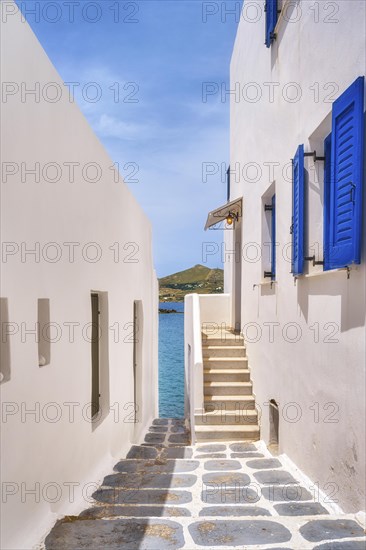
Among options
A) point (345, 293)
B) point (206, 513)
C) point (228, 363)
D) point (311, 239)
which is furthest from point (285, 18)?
point (228, 363)

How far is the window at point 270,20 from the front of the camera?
6.55 meters

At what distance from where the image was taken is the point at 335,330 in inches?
160

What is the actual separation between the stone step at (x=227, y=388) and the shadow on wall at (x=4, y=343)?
6214mm

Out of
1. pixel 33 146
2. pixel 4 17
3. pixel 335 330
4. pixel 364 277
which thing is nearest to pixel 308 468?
pixel 335 330

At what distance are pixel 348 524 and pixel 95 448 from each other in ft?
9.23

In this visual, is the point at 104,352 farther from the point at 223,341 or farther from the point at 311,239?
the point at 223,341

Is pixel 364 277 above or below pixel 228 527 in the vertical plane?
above

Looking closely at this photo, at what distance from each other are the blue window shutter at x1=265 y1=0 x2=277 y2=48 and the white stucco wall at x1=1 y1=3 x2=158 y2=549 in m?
3.00

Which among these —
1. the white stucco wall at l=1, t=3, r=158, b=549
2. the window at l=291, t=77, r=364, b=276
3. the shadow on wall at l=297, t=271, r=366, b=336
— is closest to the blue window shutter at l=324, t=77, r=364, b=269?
the window at l=291, t=77, r=364, b=276

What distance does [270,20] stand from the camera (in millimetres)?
6730

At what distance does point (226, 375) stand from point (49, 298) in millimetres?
6051

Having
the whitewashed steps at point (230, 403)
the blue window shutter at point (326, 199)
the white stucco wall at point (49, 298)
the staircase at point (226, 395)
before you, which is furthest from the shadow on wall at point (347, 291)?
the whitewashed steps at point (230, 403)

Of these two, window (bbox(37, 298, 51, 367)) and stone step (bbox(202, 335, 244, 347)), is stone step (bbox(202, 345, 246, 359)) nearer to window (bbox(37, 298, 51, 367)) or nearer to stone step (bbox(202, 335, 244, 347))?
stone step (bbox(202, 335, 244, 347))

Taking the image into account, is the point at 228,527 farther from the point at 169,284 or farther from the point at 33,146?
the point at 169,284
